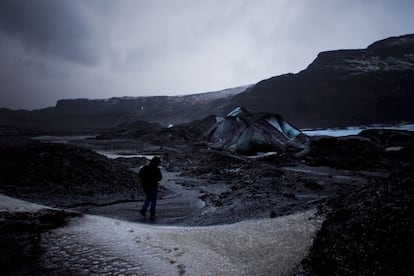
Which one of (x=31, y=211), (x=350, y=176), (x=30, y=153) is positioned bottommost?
(x=350, y=176)

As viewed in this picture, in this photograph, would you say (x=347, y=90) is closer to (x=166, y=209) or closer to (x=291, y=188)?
(x=291, y=188)

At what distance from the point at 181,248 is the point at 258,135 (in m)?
19.1

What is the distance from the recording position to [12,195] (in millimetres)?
9578

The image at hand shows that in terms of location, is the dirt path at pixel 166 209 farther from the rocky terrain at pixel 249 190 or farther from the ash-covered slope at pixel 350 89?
the ash-covered slope at pixel 350 89

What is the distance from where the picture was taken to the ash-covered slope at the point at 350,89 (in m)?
54.7

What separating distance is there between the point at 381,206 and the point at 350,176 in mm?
9798

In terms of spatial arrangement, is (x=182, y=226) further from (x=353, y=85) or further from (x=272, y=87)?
(x=272, y=87)

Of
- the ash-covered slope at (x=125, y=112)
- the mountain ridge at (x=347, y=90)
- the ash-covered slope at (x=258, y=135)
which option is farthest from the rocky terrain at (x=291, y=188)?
the ash-covered slope at (x=125, y=112)

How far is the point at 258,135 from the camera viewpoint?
2377 cm

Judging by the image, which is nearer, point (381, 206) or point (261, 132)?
point (381, 206)

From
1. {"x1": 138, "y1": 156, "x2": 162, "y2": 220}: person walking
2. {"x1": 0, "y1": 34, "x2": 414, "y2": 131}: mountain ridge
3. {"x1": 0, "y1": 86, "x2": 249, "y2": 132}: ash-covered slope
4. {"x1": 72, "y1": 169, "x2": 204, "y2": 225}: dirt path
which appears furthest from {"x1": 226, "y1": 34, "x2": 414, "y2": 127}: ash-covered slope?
{"x1": 138, "y1": 156, "x2": 162, "y2": 220}: person walking

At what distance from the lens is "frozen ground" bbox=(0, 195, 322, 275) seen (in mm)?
4609

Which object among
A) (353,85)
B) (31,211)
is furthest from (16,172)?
(353,85)

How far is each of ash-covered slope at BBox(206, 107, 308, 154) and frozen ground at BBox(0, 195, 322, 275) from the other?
17.2 metres
